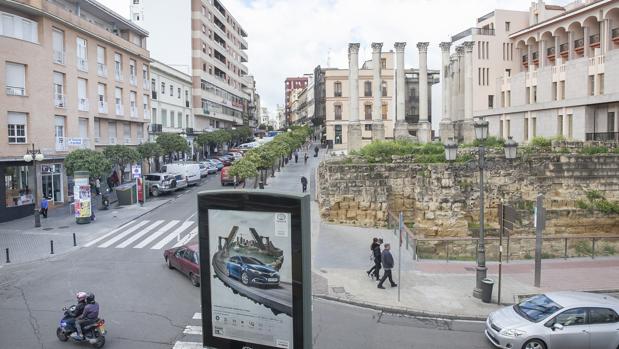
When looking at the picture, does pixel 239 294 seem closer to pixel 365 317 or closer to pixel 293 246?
pixel 293 246

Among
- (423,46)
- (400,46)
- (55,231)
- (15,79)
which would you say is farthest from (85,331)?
(423,46)

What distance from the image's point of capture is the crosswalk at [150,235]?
72.6 feet

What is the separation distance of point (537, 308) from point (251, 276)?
811cm

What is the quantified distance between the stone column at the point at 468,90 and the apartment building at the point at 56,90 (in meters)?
32.4

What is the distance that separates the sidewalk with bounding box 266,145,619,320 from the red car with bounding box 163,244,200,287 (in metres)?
3.86

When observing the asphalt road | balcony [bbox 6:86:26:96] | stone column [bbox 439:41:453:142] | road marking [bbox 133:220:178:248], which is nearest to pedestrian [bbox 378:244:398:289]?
the asphalt road

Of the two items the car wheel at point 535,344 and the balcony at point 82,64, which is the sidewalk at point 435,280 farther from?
the balcony at point 82,64

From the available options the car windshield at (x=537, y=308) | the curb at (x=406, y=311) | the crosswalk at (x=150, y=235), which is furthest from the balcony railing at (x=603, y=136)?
the crosswalk at (x=150, y=235)

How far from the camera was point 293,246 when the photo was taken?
6.45m

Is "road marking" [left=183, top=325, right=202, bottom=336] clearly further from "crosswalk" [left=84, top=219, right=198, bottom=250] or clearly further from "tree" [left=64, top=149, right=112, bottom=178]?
"tree" [left=64, top=149, right=112, bottom=178]

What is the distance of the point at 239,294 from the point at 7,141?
27.9 meters

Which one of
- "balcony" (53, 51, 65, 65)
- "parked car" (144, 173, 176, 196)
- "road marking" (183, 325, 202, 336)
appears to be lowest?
"road marking" (183, 325, 202, 336)

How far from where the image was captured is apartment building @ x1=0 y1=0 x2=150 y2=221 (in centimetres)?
2906

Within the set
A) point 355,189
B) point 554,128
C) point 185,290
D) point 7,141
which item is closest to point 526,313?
point 185,290
